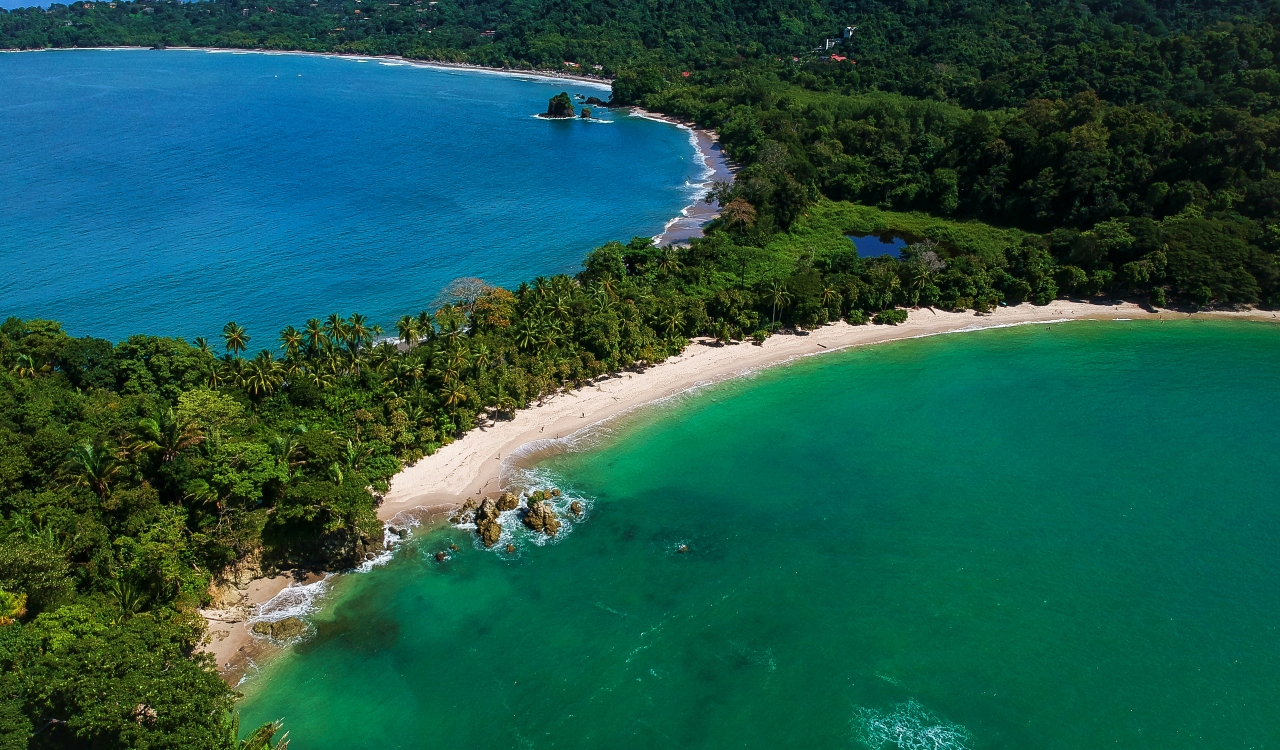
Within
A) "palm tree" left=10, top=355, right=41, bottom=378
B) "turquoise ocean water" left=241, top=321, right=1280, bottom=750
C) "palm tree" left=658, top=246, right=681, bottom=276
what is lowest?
"turquoise ocean water" left=241, top=321, right=1280, bottom=750

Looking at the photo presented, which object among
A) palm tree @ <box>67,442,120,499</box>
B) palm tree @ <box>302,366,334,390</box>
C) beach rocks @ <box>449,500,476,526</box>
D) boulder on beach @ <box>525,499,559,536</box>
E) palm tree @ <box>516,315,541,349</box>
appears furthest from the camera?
palm tree @ <box>516,315,541,349</box>

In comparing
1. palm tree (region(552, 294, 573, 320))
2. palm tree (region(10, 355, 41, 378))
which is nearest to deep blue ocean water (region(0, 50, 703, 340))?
palm tree (region(10, 355, 41, 378))

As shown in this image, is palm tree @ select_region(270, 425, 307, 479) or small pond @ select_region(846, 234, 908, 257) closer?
palm tree @ select_region(270, 425, 307, 479)

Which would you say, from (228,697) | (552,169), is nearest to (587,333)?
A: (228,697)

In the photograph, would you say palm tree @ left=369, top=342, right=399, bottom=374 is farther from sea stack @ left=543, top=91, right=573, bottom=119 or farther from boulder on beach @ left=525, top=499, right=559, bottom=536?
sea stack @ left=543, top=91, right=573, bottom=119

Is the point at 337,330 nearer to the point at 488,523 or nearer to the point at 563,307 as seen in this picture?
the point at 563,307

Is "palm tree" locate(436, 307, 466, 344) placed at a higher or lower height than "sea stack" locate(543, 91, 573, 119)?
lower

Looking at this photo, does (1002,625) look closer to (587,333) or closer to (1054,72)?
(587,333)
